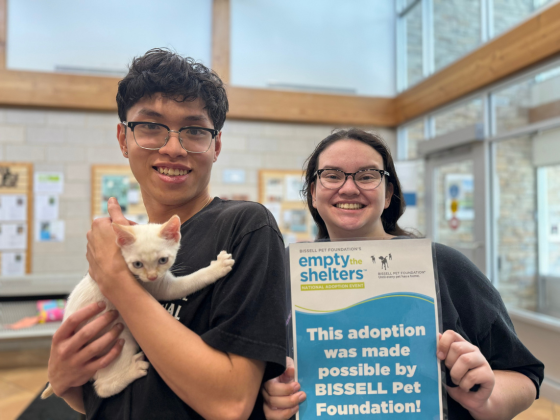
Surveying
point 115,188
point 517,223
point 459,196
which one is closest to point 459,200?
point 459,196

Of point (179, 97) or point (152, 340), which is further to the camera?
point (179, 97)

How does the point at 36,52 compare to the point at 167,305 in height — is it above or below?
above

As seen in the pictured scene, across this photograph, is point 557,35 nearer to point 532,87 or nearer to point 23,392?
point 532,87

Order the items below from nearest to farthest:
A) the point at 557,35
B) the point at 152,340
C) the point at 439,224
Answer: the point at 152,340 → the point at 557,35 → the point at 439,224

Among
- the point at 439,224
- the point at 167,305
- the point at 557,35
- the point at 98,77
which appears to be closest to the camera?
the point at 167,305

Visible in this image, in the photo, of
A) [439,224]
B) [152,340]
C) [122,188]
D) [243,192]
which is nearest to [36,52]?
[122,188]

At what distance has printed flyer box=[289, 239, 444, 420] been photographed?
2.93ft

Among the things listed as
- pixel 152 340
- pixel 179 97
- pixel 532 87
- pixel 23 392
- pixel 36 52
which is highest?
pixel 36 52

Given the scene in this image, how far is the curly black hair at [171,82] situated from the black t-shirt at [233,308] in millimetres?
311

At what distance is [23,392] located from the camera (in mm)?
3533

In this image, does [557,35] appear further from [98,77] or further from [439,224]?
[98,77]

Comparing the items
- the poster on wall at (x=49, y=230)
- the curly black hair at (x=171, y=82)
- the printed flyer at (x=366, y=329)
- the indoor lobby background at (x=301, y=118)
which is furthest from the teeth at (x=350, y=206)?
the poster on wall at (x=49, y=230)

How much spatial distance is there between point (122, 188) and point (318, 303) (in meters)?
4.72

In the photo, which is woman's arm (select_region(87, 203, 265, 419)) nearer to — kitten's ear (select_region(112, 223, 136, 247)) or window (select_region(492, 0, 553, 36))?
kitten's ear (select_region(112, 223, 136, 247))
